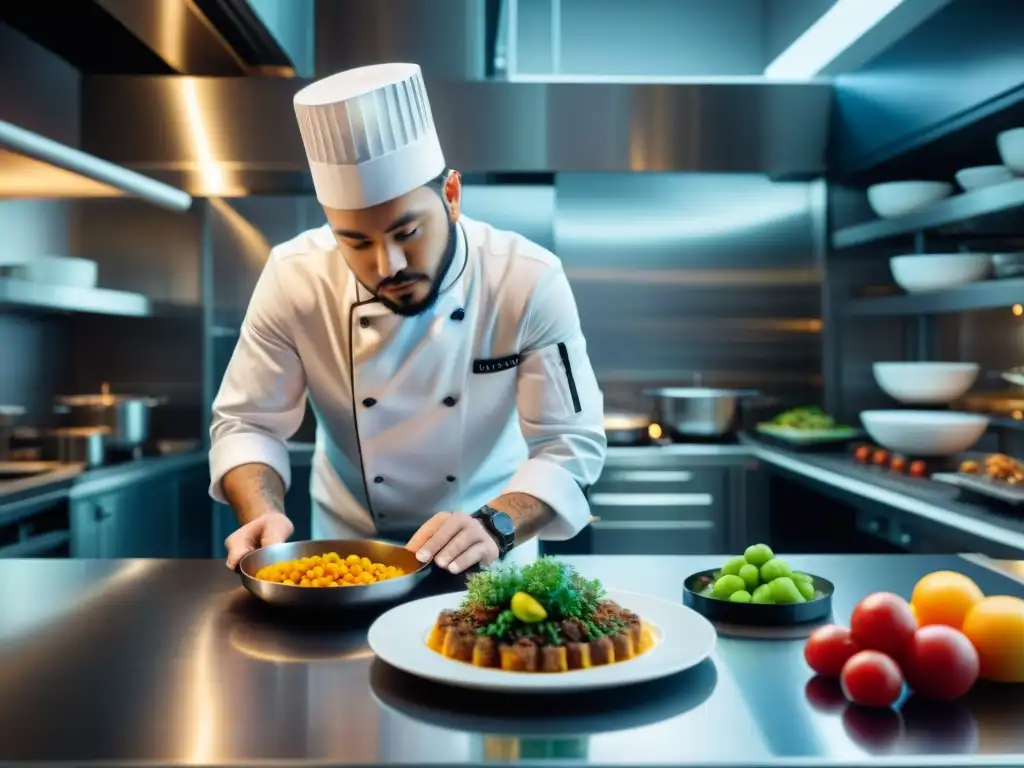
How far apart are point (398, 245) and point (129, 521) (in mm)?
2072

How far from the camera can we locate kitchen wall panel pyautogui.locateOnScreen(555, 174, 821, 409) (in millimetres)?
4590

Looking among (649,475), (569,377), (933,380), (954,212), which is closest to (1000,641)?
(569,377)

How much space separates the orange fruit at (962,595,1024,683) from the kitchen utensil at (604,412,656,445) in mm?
2821

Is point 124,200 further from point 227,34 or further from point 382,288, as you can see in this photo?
point 382,288

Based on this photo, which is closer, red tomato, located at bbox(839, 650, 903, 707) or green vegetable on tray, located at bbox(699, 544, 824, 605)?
red tomato, located at bbox(839, 650, 903, 707)

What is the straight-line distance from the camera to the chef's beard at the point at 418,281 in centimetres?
176

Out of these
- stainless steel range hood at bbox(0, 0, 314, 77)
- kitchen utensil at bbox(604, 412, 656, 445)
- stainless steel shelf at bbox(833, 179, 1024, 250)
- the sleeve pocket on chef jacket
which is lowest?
kitchen utensil at bbox(604, 412, 656, 445)

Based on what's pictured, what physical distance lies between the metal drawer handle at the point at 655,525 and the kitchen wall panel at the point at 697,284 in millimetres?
779

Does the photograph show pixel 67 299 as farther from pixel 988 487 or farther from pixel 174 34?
pixel 988 487

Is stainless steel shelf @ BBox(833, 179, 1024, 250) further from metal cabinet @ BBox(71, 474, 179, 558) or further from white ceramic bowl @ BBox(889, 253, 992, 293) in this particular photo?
metal cabinet @ BBox(71, 474, 179, 558)

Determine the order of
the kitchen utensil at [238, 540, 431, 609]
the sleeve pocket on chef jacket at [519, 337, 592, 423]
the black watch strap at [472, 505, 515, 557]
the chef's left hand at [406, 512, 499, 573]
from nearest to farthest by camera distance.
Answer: the kitchen utensil at [238, 540, 431, 609] → the chef's left hand at [406, 512, 499, 573] → the black watch strap at [472, 505, 515, 557] → the sleeve pocket on chef jacket at [519, 337, 592, 423]

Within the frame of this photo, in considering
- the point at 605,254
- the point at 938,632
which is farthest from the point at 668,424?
the point at 938,632

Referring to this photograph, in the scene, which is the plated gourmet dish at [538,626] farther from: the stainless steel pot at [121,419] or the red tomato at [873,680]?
the stainless steel pot at [121,419]

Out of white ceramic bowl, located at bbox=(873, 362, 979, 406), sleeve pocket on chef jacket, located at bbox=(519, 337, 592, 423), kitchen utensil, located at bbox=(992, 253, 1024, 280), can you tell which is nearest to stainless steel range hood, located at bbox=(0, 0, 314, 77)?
sleeve pocket on chef jacket, located at bbox=(519, 337, 592, 423)
